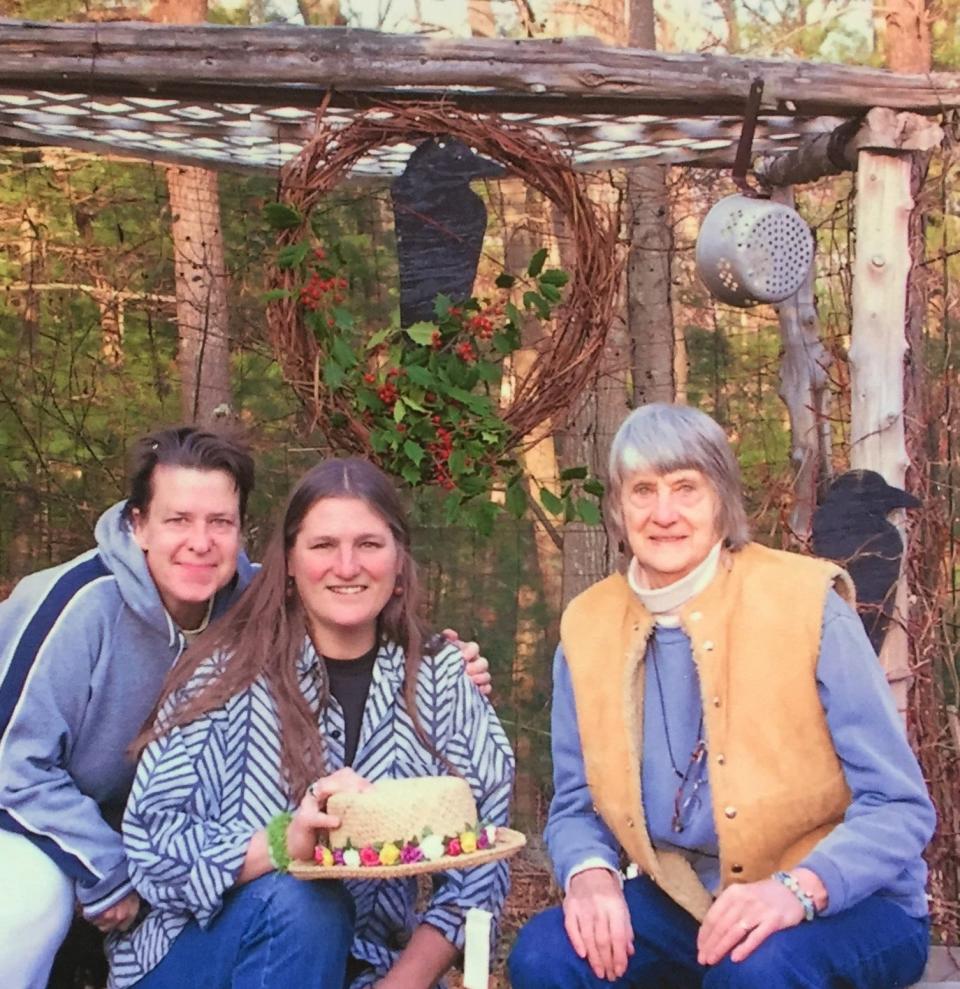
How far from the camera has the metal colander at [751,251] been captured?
346 cm

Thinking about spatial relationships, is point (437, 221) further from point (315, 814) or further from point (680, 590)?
point (315, 814)

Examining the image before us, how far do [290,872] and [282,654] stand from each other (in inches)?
16.6

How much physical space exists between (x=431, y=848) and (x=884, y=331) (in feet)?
6.20

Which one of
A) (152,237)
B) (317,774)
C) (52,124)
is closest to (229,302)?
(152,237)

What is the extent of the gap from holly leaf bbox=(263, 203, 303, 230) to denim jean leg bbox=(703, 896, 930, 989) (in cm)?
193

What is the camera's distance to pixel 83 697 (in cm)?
279

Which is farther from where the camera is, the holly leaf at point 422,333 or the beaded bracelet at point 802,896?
the holly leaf at point 422,333

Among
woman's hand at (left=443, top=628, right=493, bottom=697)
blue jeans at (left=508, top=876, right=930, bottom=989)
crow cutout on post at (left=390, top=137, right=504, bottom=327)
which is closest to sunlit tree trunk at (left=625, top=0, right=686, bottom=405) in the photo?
crow cutout on post at (left=390, top=137, right=504, bottom=327)

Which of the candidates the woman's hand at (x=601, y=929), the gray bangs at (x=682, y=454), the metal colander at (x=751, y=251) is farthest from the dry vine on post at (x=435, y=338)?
the woman's hand at (x=601, y=929)

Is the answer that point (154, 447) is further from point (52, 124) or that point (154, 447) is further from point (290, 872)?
point (52, 124)

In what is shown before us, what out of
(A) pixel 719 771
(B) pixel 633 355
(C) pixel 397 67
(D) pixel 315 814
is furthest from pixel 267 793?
(B) pixel 633 355

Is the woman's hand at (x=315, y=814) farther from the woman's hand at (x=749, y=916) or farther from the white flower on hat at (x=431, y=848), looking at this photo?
the woman's hand at (x=749, y=916)

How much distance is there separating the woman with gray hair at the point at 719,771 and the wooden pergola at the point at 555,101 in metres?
1.09

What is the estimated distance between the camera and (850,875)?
7.77ft
